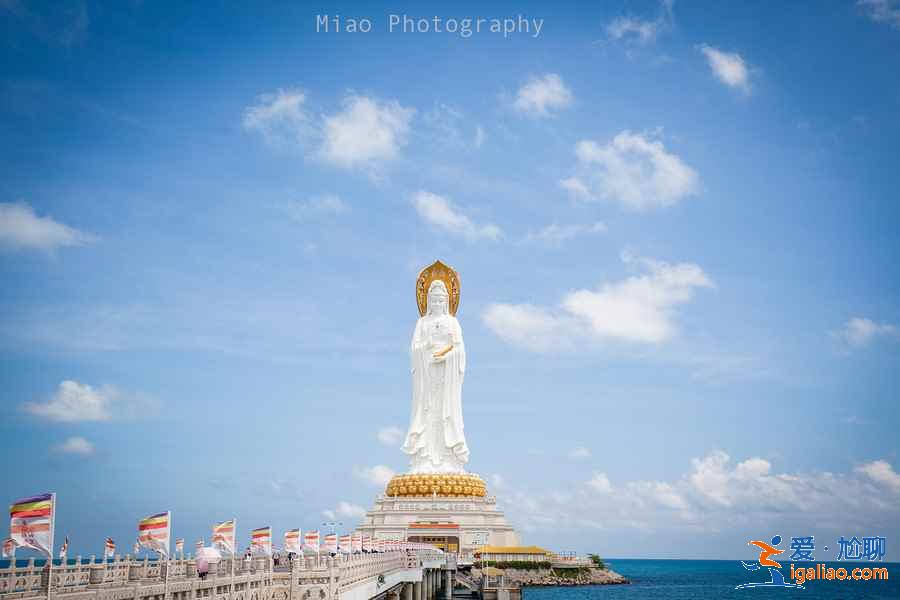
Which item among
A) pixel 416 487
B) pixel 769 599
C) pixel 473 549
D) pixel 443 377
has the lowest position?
pixel 769 599

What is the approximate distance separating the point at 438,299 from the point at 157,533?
1820 inches

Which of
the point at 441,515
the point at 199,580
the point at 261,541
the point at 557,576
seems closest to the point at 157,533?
the point at 199,580

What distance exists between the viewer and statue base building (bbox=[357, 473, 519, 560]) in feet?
177

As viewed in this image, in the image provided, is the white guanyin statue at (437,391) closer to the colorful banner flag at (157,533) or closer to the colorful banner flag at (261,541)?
the colorful banner flag at (261,541)

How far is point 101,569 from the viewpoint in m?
15.2

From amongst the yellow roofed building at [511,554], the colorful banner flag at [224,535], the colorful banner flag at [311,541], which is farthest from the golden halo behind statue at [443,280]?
the colorful banner flag at [224,535]

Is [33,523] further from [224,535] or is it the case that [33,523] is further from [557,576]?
[557,576]

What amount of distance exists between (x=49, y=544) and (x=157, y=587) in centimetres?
196

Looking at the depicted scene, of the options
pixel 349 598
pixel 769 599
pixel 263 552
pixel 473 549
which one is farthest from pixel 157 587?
pixel 769 599

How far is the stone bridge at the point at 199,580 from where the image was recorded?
14.0 metres

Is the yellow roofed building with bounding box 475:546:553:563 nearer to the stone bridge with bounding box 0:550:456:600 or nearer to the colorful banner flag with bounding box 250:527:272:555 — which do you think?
the stone bridge with bounding box 0:550:456:600

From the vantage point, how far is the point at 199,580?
53.2 feet

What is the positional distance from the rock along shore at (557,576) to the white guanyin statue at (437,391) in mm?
8147

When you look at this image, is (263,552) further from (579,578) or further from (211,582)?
(579,578)
